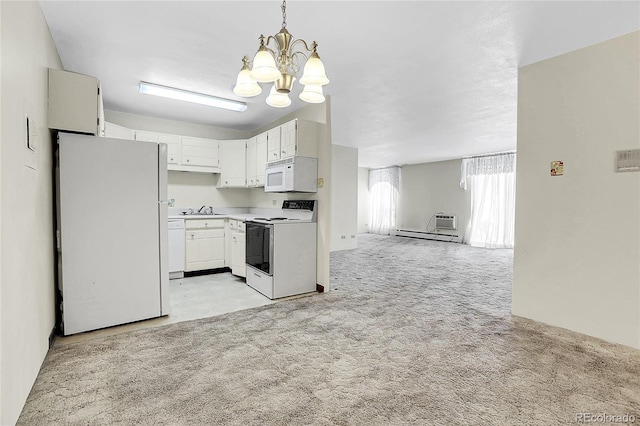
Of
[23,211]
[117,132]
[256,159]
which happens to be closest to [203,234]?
[256,159]

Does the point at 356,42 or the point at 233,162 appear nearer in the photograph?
the point at 356,42

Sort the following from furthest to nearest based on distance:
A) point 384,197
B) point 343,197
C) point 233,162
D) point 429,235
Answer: point 384,197 → point 429,235 → point 343,197 → point 233,162

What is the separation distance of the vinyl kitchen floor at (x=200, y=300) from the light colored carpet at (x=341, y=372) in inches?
7.3

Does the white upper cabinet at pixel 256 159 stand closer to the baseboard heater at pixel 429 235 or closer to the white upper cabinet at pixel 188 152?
the white upper cabinet at pixel 188 152

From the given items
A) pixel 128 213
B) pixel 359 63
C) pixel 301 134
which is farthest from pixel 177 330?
pixel 359 63

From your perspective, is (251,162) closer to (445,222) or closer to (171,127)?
(171,127)

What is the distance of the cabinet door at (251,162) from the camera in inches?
190

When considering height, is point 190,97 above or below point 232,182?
above

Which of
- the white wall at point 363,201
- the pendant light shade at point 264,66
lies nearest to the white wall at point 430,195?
the white wall at point 363,201

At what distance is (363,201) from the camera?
1099cm

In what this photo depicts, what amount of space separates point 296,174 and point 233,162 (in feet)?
5.94

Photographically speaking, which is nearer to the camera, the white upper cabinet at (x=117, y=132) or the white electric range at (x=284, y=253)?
the white electric range at (x=284, y=253)

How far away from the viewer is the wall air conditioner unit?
8773 mm

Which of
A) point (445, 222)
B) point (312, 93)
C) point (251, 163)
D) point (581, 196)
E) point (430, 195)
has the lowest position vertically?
point (445, 222)
